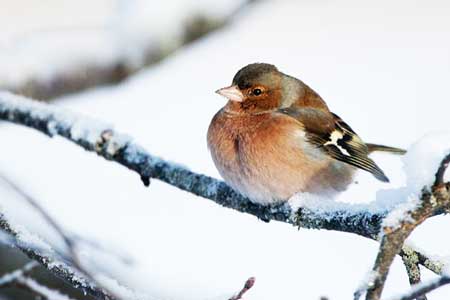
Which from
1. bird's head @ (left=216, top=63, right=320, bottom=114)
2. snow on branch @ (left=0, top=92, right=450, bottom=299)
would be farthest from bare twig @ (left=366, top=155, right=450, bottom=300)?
bird's head @ (left=216, top=63, right=320, bottom=114)

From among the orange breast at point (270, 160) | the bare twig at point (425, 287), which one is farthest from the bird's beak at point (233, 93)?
the bare twig at point (425, 287)

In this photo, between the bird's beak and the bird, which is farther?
the bird's beak

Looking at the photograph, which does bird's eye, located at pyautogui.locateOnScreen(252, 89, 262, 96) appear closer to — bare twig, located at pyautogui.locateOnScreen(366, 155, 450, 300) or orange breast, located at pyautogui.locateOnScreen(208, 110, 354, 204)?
orange breast, located at pyautogui.locateOnScreen(208, 110, 354, 204)

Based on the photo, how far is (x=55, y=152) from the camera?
21.3ft

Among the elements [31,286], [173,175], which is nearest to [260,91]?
[173,175]

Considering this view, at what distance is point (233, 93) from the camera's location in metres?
4.34

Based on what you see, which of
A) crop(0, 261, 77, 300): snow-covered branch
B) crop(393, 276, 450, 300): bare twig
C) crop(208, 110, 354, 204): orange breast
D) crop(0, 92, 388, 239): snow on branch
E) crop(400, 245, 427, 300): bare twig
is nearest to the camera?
crop(393, 276, 450, 300): bare twig

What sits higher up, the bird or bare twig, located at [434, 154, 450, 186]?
the bird

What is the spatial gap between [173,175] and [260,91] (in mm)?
661

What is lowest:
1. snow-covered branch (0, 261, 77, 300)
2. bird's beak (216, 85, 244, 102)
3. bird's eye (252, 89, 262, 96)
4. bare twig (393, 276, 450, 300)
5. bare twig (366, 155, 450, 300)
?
snow-covered branch (0, 261, 77, 300)

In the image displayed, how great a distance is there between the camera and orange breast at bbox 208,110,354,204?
12.9ft

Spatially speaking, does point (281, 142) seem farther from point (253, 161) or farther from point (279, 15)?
point (279, 15)

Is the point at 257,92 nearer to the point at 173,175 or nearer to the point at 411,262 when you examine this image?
the point at 173,175

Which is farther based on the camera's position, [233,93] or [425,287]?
[233,93]
